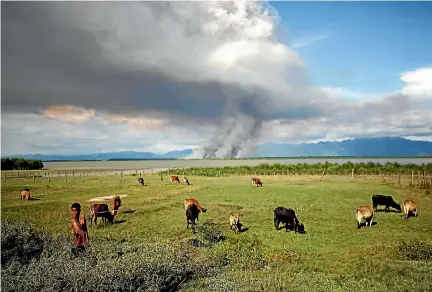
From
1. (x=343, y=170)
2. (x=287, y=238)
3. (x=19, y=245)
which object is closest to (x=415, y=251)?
(x=287, y=238)

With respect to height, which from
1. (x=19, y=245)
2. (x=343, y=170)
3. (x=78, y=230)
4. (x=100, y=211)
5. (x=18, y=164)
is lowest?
(x=19, y=245)

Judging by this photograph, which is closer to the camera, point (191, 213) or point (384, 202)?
point (191, 213)

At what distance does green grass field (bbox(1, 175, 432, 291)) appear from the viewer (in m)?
11.2

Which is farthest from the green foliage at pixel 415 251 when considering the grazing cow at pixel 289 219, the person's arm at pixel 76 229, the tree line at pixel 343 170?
the tree line at pixel 343 170

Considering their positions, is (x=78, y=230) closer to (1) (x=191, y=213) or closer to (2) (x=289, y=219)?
(1) (x=191, y=213)

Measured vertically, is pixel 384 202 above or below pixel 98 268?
above

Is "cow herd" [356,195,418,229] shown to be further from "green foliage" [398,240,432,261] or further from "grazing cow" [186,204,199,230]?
"grazing cow" [186,204,199,230]

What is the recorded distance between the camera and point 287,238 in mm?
16906

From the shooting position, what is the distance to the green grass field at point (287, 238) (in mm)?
11172

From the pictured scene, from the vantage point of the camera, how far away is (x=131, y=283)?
10.4 metres

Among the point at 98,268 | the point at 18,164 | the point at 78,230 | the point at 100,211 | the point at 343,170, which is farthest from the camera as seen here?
the point at 18,164

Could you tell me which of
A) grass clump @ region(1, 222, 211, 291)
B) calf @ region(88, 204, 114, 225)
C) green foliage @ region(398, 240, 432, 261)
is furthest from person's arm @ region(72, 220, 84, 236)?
green foliage @ region(398, 240, 432, 261)

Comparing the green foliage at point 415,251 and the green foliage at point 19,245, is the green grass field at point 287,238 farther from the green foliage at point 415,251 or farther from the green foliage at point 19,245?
the green foliage at point 19,245

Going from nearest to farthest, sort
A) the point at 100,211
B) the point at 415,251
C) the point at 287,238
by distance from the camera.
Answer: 1. the point at 415,251
2. the point at 287,238
3. the point at 100,211
